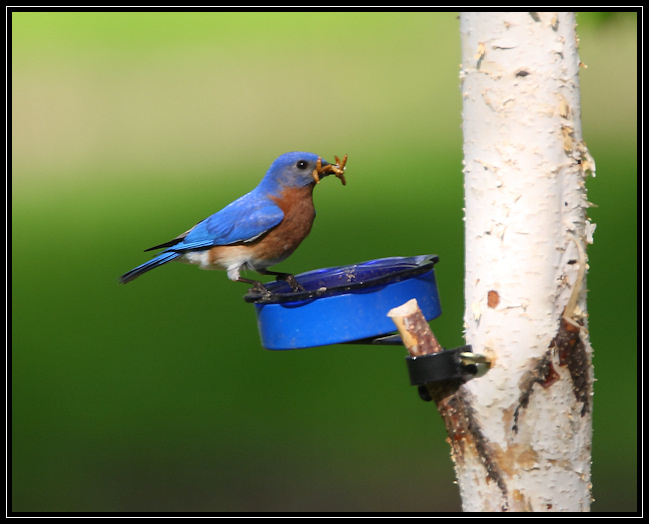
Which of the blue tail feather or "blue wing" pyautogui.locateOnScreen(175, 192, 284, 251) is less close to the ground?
"blue wing" pyautogui.locateOnScreen(175, 192, 284, 251)

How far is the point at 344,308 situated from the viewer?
3193mm

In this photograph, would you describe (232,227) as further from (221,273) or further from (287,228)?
(221,273)

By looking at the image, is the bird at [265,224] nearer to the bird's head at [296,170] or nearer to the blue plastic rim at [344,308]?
the bird's head at [296,170]

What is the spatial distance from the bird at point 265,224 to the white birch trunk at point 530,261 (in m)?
1.53

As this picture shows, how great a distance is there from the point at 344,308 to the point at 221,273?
282 inches

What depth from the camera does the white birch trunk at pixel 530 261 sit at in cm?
273

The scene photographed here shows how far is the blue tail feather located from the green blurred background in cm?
204

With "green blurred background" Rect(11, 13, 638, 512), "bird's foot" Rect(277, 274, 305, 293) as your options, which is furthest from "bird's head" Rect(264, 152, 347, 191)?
"green blurred background" Rect(11, 13, 638, 512)

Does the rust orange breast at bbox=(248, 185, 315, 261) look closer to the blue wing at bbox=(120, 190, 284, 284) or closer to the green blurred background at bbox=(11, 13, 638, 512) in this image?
the blue wing at bbox=(120, 190, 284, 284)

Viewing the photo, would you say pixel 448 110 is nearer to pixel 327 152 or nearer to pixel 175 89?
pixel 327 152

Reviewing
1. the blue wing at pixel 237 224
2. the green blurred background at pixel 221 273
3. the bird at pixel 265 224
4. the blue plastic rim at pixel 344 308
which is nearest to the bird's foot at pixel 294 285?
the bird at pixel 265 224

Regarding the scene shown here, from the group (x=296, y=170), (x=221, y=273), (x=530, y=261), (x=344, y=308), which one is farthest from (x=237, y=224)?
(x=221, y=273)

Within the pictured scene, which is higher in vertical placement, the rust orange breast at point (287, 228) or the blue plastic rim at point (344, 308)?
the rust orange breast at point (287, 228)

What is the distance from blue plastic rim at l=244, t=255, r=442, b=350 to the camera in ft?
10.5
